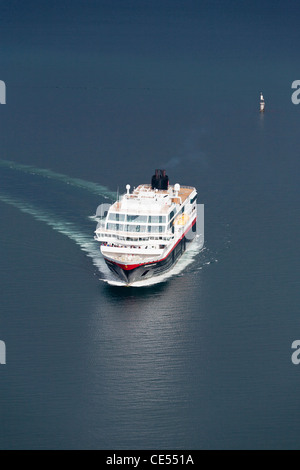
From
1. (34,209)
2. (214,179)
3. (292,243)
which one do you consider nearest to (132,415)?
(292,243)

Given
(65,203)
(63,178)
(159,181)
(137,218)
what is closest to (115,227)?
(137,218)

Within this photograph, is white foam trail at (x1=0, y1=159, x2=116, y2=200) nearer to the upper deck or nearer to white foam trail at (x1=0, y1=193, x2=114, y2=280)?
white foam trail at (x1=0, y1=193, x2=114, y2=280)

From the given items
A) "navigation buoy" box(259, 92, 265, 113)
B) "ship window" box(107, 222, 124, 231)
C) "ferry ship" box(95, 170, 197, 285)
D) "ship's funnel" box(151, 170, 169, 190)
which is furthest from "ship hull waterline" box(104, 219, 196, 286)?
"navigation buoy" box(259, 92, 265, 113)

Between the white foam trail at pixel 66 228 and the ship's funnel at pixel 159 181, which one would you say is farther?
the ship's funnel at pixel 159 181

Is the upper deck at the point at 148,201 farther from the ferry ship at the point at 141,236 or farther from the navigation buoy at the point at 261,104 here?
the navigation buoy at the point at 261,104

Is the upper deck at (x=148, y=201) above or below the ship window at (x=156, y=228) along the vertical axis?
above

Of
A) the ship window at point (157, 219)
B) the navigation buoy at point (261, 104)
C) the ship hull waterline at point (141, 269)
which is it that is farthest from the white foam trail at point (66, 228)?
the navigation buoy at point (261, 104)
